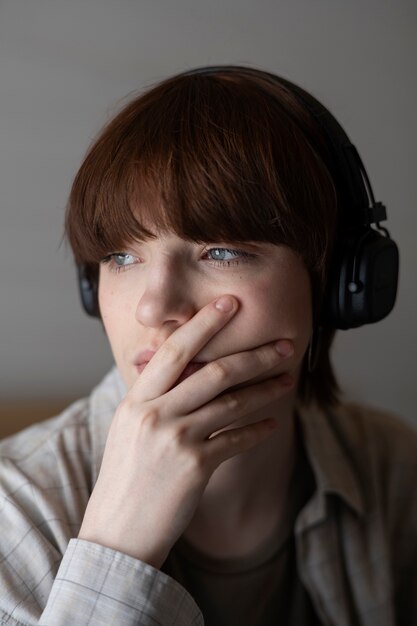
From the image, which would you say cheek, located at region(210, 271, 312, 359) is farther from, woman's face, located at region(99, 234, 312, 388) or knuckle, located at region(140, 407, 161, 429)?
knuckle, located at region(140, 407, 161, 429)

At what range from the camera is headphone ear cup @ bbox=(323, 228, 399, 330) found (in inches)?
40.7

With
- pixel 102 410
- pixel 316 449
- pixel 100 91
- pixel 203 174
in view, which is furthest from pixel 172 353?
pixel 100 91

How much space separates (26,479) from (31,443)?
0.11 m

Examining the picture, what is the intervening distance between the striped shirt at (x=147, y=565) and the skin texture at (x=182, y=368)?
0.18ft

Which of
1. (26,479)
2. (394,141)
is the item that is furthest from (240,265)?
(394,141)

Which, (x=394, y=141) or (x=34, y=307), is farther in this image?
(x=394, y=141)

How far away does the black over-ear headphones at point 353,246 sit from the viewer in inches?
40.9

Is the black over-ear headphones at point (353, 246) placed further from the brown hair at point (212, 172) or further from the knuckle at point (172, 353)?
the knuckle at point (172, 353)

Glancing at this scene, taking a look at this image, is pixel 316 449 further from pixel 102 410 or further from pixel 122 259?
pixel 122 259

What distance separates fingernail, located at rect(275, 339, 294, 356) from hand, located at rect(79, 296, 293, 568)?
41 millimetres

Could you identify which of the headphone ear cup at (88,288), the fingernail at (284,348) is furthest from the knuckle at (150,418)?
the headphone ear cup at (88,288)

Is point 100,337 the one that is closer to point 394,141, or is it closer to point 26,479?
point 26,479

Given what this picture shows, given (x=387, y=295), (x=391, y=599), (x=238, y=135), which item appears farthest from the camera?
(x=391, y=599)

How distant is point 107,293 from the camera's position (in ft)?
3.54
